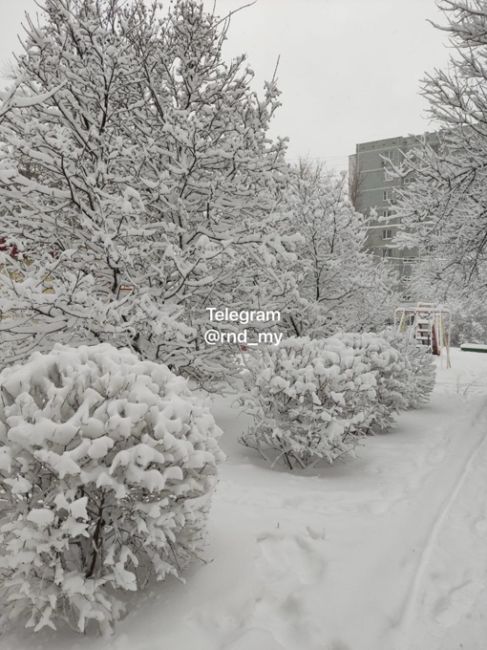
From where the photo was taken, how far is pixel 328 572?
2.76 m

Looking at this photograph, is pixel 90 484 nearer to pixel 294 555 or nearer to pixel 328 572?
pixel 294 555

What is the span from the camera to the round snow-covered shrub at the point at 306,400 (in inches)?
186

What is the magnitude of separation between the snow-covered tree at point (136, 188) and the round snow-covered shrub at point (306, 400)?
1.04m

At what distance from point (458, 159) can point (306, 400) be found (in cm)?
495

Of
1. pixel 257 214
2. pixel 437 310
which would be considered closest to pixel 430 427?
pixel 257 214

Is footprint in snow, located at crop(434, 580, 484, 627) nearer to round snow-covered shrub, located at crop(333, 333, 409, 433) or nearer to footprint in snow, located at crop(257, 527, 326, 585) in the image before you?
footprint in snow, located at crop(257, 527, 326, 585)

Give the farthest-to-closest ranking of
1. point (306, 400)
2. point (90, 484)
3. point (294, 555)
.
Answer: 1. point (306, 400)
2. point (294, 555)
3. point (90, 484)

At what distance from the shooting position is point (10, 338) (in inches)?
207

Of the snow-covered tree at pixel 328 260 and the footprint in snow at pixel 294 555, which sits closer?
the footprint in snow at pixel 294 555

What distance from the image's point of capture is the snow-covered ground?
2.24 metres

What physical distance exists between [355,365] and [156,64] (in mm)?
4846

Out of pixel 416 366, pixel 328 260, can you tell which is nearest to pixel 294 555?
pixel 416 366

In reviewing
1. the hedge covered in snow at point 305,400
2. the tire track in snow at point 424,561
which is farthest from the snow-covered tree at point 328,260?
the tire track in snow at point 424,561

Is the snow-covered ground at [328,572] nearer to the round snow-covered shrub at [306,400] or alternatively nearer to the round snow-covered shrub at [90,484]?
the round snow-covered shrub at [90,484]
